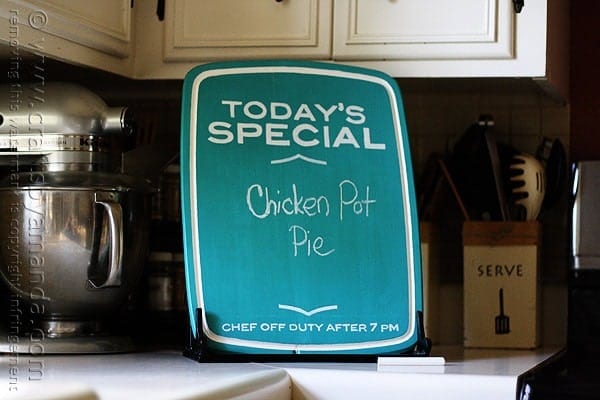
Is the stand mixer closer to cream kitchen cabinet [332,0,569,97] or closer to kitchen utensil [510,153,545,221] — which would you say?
cream kitchen cabinet [332,0,569,97]

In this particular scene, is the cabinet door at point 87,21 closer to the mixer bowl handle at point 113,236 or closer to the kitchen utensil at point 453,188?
the mixer bowl handle at point 113,236

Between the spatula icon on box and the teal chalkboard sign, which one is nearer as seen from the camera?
the teal chalkboard sign

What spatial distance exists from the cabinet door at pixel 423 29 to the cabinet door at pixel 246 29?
4 centimetres

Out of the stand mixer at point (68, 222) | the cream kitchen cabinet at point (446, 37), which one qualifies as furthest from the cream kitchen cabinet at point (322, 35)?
the stand mixer at point (68, 222)

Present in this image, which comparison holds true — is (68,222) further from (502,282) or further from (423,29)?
(502,282)

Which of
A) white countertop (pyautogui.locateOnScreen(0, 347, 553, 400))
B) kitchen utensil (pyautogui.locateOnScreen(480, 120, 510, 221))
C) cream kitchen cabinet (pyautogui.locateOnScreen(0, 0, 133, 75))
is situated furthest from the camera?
kitchen utensil (pyautogui.locateOnScreen(480, 120, 510, 221))

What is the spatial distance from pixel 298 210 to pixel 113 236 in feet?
0.91

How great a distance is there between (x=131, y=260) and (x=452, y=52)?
0.59 m

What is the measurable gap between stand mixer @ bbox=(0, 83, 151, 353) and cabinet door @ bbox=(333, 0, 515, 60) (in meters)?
0.39

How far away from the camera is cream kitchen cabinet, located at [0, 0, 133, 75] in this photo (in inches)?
59.6

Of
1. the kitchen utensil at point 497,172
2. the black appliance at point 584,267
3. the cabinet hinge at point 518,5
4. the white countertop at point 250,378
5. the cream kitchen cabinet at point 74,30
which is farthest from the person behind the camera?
the kitchen utensil at point 497,172

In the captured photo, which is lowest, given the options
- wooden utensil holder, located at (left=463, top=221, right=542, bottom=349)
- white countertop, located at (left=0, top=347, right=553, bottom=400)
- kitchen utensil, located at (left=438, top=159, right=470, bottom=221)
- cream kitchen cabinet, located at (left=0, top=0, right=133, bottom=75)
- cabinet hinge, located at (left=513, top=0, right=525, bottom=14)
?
white countertop, located at (left=0, top=347, right=553, bottom=400)

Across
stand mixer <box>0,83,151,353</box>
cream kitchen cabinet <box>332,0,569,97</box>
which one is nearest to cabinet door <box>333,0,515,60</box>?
cream kitchen cabinet <box>332,0,569,97</box>

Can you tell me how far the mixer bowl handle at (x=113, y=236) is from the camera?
1583 mm
